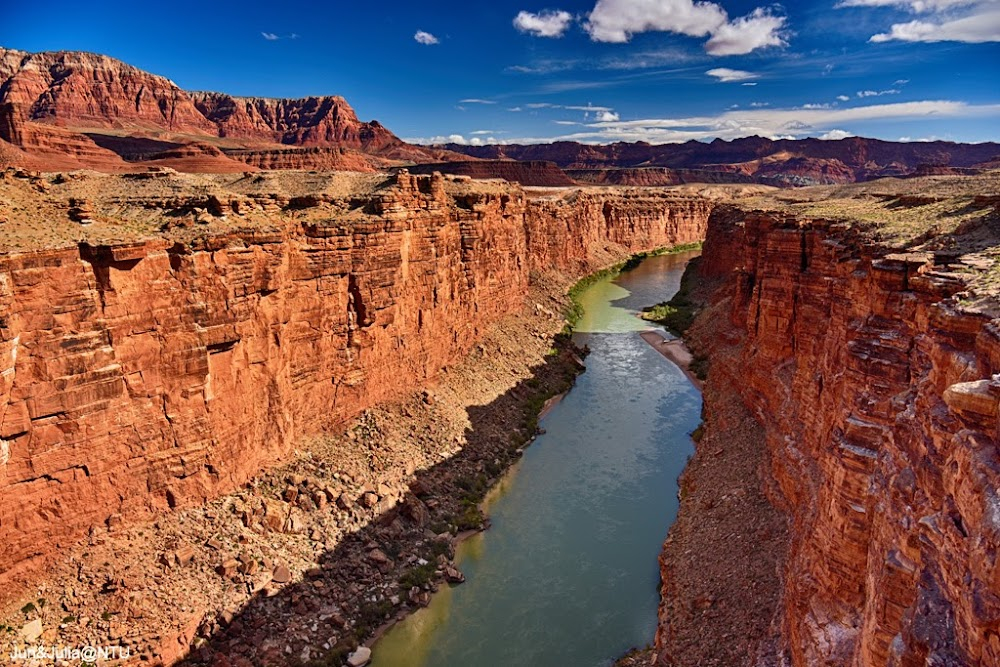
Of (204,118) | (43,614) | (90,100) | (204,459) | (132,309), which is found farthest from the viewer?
(204,118)

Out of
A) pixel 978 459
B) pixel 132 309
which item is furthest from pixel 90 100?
pixel 978 459

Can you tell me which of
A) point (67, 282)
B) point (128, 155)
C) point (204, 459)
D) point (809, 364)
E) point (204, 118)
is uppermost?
point (204, 118)

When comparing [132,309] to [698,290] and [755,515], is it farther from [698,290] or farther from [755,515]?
[698,290]

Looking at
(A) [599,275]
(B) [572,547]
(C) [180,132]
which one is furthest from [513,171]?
(B) [572,547]

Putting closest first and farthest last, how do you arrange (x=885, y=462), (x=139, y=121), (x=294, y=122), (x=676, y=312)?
(x=885, y=462) < (x=676, y=312) < (x=139, y=121) < (x=294, y=122)

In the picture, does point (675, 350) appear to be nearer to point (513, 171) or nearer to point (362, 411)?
point (362, 411)
